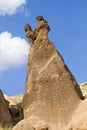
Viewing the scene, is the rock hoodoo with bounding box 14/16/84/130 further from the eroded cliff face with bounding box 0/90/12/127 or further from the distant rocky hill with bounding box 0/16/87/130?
the eroded cliff face with bounding box 0/90/12/127

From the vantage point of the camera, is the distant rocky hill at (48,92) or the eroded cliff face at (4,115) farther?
the eroded cliff face at (4,115)

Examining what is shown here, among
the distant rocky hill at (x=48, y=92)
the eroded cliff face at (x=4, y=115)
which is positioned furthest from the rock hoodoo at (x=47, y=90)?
the eroded cliff face at (x=4, y=115)

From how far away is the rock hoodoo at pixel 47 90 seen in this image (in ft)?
74.3

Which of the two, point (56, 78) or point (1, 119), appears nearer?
point (56, 78)

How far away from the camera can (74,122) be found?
21.6 m

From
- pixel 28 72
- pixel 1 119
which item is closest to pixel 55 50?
pixel 28 72

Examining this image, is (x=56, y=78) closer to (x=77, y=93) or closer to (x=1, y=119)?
(x=77, y=93)

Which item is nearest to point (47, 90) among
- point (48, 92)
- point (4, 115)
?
point (48, 92)

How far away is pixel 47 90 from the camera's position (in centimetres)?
2352

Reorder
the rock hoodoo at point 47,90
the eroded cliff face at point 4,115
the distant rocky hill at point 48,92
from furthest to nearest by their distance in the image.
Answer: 1. the eroded cliff face at point 4,115
2. the rock hoodoo at point 47,90
3. the distant rocky hill at point 48,92

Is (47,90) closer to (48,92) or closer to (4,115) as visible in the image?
(48,92)

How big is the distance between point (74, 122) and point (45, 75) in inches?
141

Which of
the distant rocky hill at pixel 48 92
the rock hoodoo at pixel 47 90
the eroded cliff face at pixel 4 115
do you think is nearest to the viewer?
the distant rocky hill at pixel 48 92

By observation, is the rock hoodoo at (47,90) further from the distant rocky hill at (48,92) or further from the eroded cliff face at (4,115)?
the eroded cliff face at (4,115)
